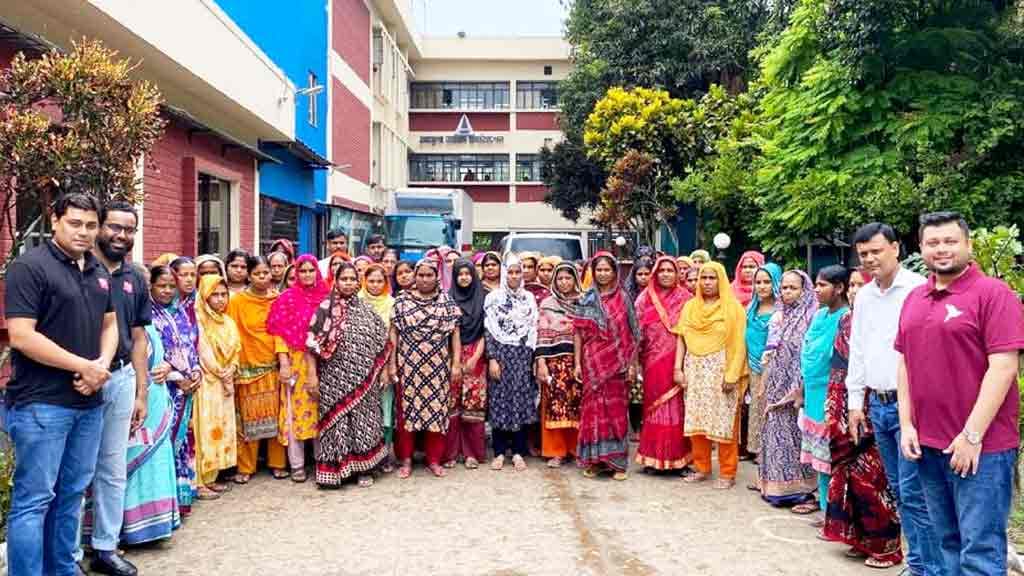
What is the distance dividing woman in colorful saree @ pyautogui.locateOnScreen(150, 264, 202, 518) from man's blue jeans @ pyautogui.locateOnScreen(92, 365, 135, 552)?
0.76 meters

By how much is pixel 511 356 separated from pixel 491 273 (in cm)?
87

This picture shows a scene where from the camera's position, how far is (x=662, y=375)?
632 centimetres

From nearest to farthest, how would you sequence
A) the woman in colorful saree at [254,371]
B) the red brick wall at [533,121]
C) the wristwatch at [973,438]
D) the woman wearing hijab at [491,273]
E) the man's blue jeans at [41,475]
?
1. the wristwatch at [973,438]
2. the man's blue jeans at [41,475]
3. the woman in colorful saree at [254,371]
4. the woman wearing hijab at [491,273]
5. the red brick wall at [533,121]

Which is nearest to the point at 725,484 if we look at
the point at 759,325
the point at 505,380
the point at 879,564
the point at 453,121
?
the point at 759,325

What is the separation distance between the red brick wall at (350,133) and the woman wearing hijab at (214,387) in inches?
599

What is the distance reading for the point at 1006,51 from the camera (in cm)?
965

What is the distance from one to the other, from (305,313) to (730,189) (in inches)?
441

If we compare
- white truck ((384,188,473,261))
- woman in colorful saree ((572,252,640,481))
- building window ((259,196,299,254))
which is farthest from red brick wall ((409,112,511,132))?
woman in colorful saree ((572,252,640,481))

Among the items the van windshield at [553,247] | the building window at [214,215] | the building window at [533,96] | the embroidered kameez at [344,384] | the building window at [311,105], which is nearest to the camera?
the embroidered kameez at [344,384]

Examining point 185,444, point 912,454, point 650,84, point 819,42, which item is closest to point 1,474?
point 185,444

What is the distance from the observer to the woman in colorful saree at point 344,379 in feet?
19.2

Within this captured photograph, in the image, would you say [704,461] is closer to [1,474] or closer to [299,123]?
[1,474]

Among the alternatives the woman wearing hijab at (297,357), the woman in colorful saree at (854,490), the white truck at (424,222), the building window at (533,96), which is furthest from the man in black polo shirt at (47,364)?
the building window at (533,96)

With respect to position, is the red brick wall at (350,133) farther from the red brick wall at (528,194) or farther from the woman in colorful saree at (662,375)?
the woman in colorful saree at (662,375)
